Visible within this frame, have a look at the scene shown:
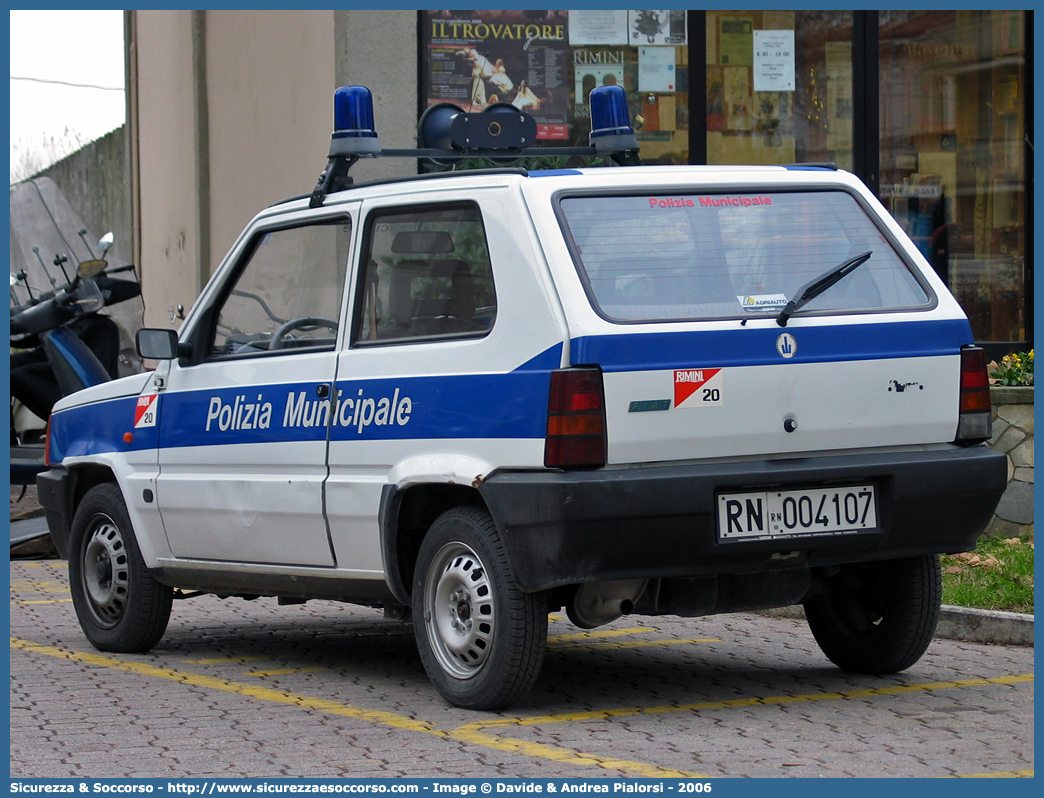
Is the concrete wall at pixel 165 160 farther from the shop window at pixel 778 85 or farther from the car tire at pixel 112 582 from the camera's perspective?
the car tire at pixel 112 582

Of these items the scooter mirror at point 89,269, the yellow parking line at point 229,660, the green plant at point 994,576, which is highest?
the scooter mirror at point 89,269

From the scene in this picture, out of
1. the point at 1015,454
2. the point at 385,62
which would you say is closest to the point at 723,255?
the point at 1015,454

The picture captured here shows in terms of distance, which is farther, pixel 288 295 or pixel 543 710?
pixel 288 295

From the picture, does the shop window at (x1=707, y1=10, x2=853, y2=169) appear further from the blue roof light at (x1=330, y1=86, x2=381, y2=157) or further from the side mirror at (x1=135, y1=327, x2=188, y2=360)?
the side mirror at (x1=135, y1=327, x2=188, y2=360)

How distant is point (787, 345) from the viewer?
5438 mm

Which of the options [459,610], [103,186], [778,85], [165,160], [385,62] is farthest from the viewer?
[103,186]

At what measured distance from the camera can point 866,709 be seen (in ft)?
18.5

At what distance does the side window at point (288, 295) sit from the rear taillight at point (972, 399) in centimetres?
232

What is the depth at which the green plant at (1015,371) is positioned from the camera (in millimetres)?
10094

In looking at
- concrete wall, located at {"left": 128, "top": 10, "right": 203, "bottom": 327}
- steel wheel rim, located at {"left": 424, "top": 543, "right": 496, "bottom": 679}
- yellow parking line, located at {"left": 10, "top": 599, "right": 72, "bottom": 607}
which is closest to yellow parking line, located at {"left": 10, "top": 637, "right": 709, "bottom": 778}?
steel wheel rim, located at {"left": 424, "top": 543, "right": 496, "bottom": 679}

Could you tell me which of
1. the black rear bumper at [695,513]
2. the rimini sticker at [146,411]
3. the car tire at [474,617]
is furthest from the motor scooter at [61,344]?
the black rear bumper at [695,513]

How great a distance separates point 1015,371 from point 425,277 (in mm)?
5468

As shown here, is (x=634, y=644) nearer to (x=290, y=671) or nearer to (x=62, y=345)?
(x=290, y=671)
